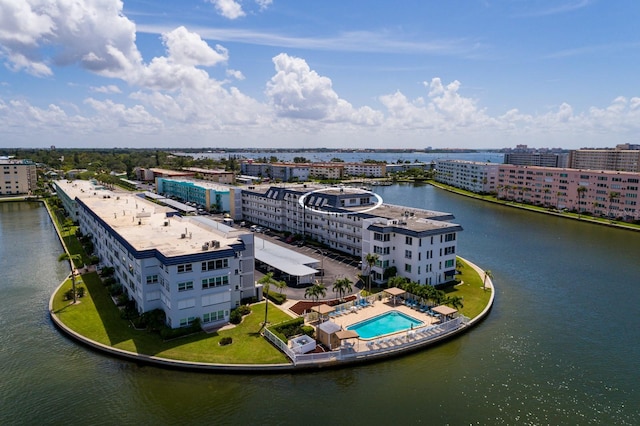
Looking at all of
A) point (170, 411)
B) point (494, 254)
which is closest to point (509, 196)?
point (494, 254)

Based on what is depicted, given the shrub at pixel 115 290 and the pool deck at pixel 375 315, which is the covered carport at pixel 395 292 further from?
the shrub at pixel 115 290

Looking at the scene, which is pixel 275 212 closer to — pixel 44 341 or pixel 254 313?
pixel 254 313

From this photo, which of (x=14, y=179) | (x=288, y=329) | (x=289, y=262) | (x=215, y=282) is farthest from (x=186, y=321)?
(x=14, y=179)

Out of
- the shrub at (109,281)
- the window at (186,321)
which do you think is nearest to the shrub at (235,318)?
the window at (186,321)

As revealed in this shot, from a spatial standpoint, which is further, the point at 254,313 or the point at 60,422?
the point at 254,313

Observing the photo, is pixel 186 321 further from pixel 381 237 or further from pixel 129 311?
pixel 381 237

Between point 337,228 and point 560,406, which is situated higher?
point 337,228
